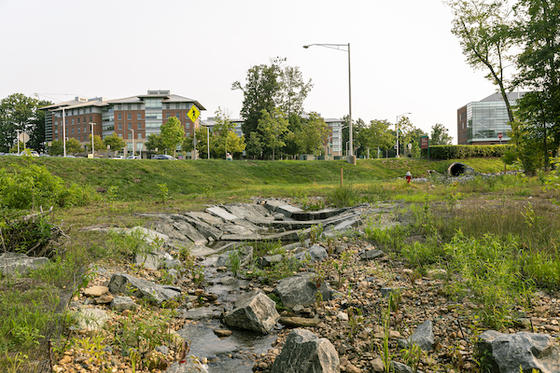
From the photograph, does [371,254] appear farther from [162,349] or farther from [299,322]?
[162,349]

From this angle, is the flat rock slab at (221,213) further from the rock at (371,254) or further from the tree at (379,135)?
the tree at (379,135)

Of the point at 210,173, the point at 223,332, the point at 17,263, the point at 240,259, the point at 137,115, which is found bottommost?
the point at 223,332

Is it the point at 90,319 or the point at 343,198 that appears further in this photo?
the point at 343,198

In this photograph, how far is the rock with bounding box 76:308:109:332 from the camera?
12.9ft

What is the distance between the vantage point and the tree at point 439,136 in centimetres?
7588

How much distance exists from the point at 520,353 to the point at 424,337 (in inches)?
36.6

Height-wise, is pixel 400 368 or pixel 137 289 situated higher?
pixel 137 289

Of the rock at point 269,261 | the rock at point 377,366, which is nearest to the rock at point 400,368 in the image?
the rock at point 377,366

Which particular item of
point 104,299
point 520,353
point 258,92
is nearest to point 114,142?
point 258,92

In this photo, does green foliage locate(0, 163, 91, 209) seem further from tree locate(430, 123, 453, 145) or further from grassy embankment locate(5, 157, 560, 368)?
tree locate(430, 123, 453, 145)

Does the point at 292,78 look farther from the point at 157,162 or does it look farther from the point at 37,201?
the point at 37,201

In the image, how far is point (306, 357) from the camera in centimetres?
352

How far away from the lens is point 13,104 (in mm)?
96438

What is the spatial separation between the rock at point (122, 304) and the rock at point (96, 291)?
290mm
